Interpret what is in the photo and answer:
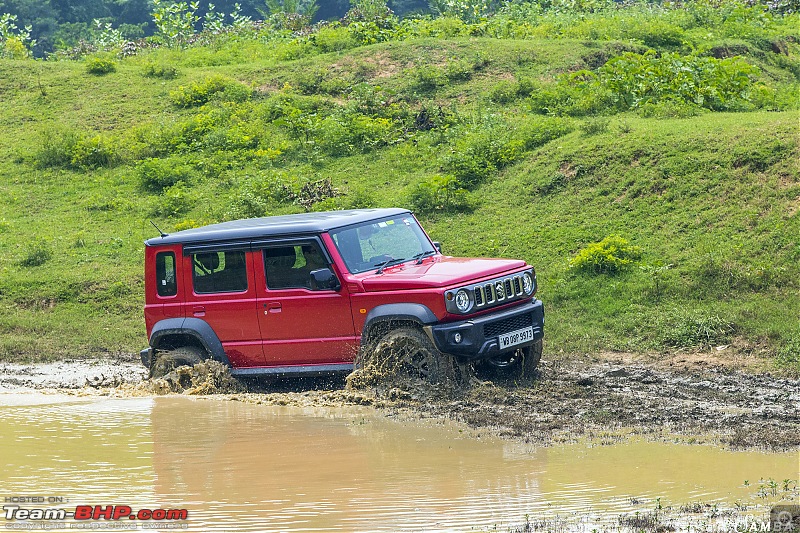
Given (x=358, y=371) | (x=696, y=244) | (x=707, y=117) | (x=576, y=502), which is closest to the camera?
(x=576, y=502)

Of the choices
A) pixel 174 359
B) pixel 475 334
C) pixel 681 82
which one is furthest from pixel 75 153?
pixel 475 334

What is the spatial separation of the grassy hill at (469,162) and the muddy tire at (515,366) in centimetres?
211

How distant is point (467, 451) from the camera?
7730mm

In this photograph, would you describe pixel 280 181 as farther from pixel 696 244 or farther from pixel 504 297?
pixel 504 297

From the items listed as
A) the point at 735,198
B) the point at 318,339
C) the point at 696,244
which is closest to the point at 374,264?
the point at 318,339

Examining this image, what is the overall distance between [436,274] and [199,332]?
2675 mm

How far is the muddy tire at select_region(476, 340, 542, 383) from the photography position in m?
10.2

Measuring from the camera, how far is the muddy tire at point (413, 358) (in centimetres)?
937

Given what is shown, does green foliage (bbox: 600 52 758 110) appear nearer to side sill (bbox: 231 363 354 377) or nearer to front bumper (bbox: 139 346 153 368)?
side sill (bbox: 231 363 354 377)

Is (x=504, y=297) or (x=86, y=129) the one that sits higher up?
(x=86, y=129)

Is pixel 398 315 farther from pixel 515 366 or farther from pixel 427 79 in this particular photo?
pixel 427 79

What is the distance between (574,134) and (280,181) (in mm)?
5370

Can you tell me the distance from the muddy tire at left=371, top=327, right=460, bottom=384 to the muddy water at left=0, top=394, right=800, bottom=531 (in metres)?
0.53

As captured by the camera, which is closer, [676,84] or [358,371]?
[358,371]
